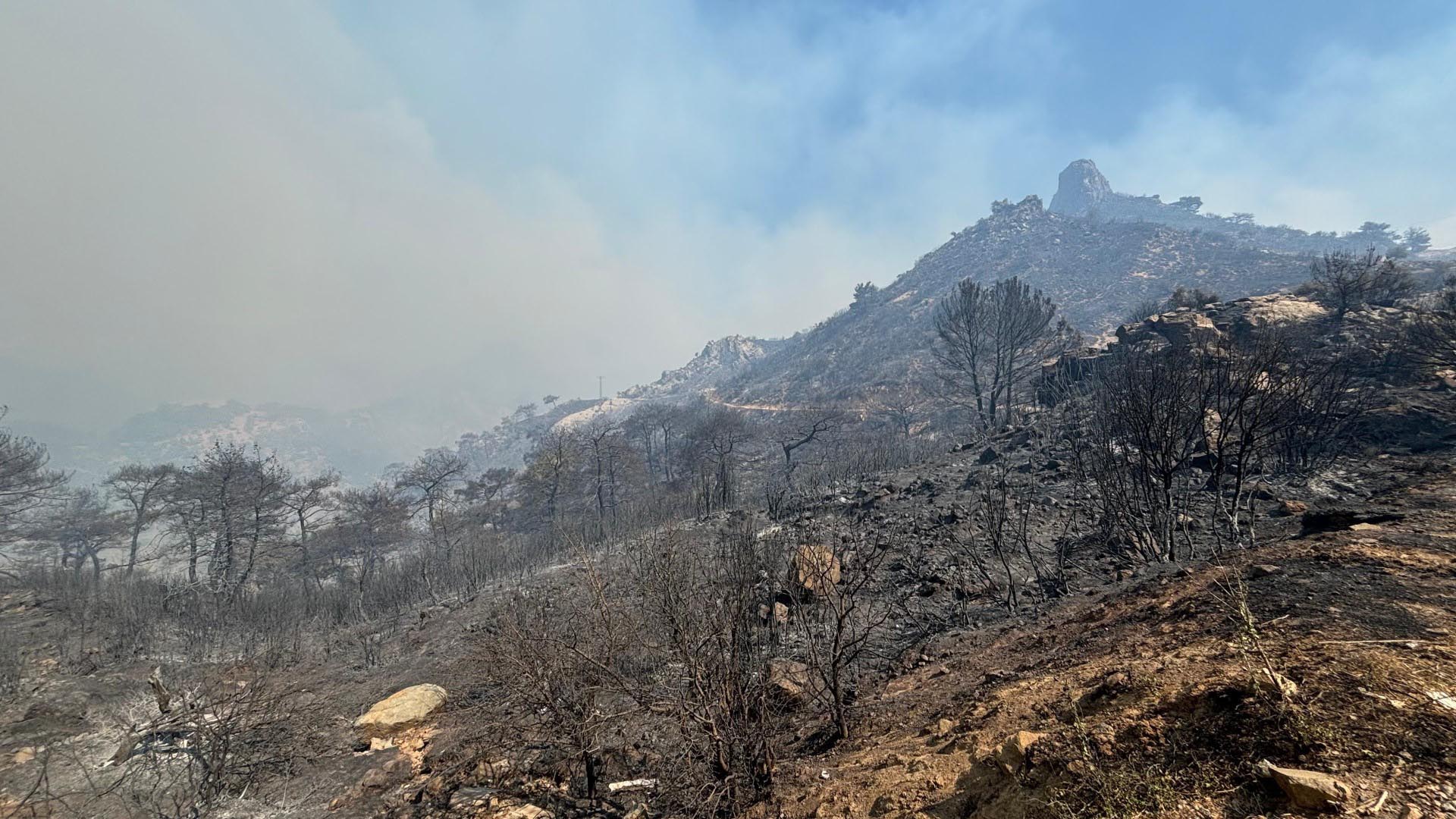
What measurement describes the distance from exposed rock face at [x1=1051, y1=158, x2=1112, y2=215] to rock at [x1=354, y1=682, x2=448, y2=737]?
17523cm

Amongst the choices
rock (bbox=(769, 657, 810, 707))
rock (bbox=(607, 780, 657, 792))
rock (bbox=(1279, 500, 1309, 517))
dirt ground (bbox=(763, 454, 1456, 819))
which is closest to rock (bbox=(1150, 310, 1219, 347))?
rock (bbox=(1279, 500, 1309, 517))

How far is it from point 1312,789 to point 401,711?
476 inches

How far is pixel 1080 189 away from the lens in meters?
143

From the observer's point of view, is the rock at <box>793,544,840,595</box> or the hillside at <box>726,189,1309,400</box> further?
the hillside at <box>726,189,1309,400</box>

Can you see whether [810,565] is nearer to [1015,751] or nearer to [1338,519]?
[1015,751]

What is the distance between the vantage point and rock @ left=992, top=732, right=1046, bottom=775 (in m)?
3.53

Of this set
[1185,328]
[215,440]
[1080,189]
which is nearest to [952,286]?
[1185,328]

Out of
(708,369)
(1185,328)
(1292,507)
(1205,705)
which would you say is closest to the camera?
(1205,705)

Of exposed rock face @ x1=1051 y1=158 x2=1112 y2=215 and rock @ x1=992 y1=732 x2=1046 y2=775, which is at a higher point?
exposed rock face @ x1=1051 y1=158 x2=1112 y2=215

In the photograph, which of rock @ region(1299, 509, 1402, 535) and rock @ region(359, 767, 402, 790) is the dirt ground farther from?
rock @ region(359, 767, 402, 790)

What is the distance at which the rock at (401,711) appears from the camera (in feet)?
28.7

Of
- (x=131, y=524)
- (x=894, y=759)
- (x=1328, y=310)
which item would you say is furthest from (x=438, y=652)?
(x=1328, y=310)

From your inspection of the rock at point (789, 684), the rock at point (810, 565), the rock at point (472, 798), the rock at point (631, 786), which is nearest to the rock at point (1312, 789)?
the rock at point (789, 684)

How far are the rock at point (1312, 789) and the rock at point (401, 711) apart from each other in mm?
11773
